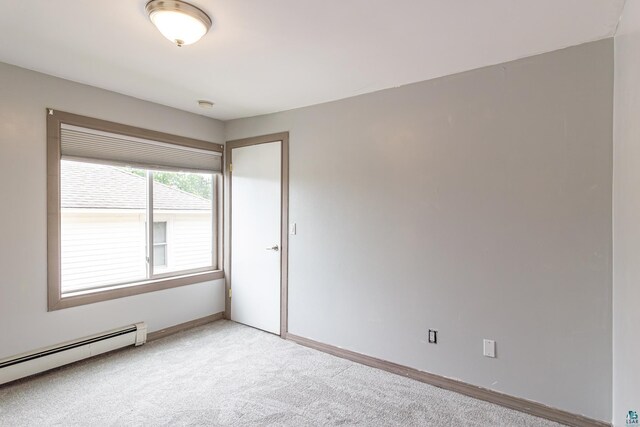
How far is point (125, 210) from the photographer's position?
11.2ft

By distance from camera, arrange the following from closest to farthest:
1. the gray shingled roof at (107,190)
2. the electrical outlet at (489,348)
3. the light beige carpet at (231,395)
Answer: the light beige carpet at (231,395) < the electrical outlet at (489,348) < the gray shingled roof at (107,190)

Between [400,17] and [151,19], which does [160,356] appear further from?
[400,17]

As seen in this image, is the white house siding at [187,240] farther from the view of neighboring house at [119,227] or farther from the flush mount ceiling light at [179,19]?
the flush mount ceiling light at [179,19]

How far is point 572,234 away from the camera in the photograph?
2.18 m

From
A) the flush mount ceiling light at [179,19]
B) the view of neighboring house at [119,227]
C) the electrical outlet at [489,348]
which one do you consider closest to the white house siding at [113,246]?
the view of neighboring house at [119,227]

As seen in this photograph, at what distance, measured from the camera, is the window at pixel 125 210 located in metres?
2.93

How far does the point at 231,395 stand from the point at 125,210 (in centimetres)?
206

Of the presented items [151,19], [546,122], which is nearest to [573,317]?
[546,122]

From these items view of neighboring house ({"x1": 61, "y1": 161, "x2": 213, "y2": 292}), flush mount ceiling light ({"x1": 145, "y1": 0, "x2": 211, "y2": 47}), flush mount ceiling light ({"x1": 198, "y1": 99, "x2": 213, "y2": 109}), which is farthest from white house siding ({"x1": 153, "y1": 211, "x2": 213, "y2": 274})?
flush mount ceiling light ({"x1": 145, "y1": 0, "x2": 211, "y2": 47})

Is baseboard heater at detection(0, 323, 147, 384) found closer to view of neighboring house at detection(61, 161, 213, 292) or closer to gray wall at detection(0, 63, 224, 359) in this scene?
gray wall at detection(0, 63, 224, 359)

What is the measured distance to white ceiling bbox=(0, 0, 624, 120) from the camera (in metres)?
1.80

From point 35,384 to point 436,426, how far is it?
9.60 feet

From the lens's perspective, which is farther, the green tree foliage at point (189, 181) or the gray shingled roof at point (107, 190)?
the green tree foliage at point (189, 181)

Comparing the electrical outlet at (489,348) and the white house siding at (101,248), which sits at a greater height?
the white house siding at (101,248)
